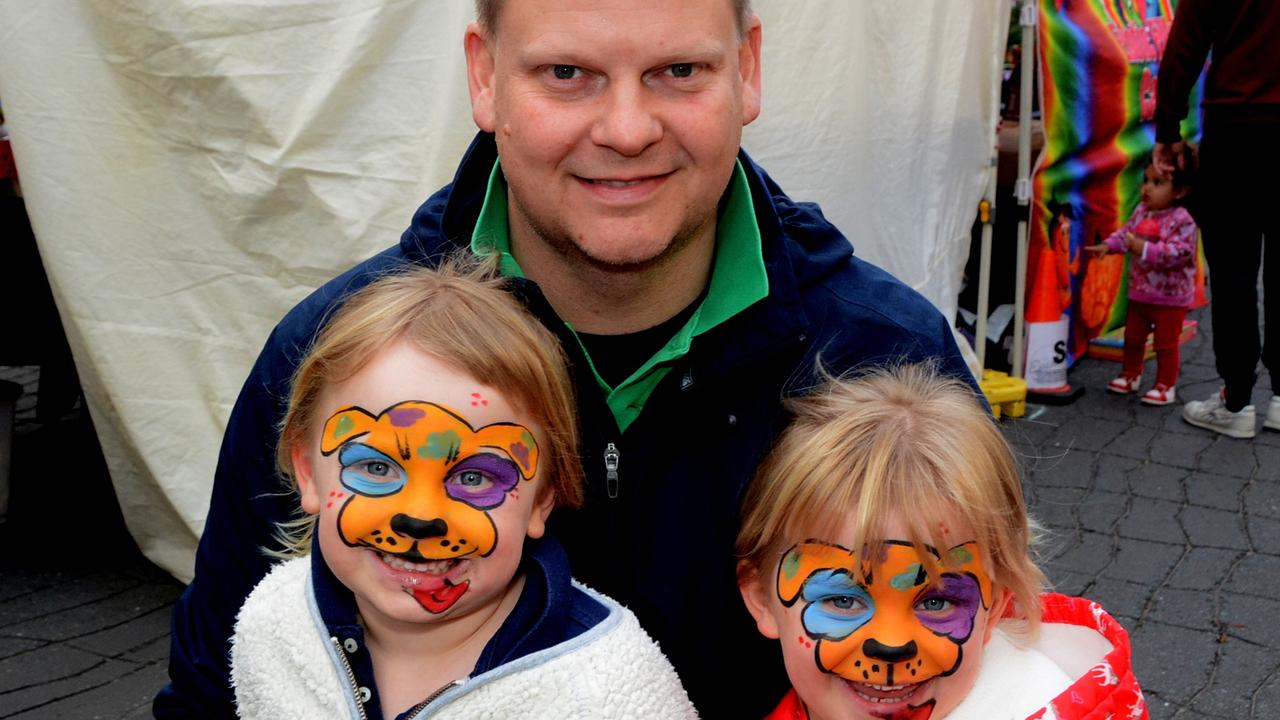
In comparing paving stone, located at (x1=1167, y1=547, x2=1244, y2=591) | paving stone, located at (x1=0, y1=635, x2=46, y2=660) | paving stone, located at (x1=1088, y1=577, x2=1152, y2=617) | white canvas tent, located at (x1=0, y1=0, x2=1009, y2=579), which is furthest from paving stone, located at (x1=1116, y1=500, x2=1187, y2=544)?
paving stone, located at (x1=0, y1=635, x2=46, y2=660)

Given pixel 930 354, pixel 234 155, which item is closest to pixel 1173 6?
pixel 234 155

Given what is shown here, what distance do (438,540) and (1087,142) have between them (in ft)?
16.9

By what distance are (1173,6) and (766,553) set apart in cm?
597

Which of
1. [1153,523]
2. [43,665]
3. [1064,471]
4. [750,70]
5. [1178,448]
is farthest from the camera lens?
[1178,448]

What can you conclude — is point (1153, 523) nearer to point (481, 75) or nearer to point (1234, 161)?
point (1234, 161)

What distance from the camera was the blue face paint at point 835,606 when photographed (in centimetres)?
180

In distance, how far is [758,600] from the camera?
2000mm

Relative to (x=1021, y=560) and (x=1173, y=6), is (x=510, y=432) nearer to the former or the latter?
(x=1021, y=560)

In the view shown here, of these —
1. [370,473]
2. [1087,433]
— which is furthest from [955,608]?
[1087,433]

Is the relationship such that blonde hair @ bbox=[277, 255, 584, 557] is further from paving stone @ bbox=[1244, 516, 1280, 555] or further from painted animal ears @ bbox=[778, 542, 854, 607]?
paving stone @ bbox=[1244, 516, 1280, 555]

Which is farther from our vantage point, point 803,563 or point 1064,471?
point 1064,471

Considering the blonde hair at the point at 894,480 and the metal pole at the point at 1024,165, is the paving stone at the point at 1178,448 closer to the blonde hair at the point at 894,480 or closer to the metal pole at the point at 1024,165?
the metal pole at the point at 1024,165

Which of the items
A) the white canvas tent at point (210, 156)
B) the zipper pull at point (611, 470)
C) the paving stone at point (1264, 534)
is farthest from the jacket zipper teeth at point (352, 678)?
the paving stone at point (1264, 534)

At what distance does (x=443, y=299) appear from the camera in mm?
2016
